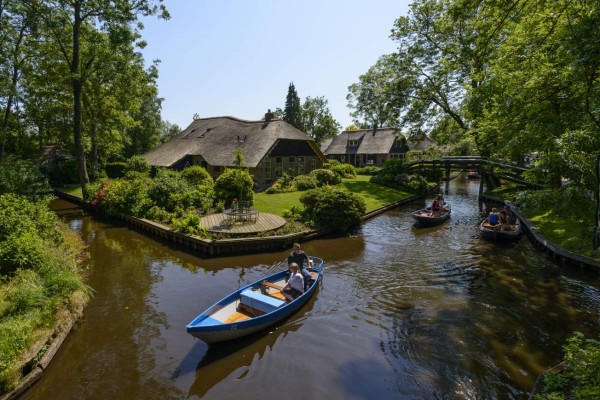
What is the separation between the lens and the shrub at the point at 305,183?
105 ft

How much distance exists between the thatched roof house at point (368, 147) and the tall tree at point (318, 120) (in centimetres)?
646

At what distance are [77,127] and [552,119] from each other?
3048 cm

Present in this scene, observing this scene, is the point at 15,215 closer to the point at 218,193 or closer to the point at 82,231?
the point at 82,231

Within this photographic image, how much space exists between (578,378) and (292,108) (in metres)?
63.3

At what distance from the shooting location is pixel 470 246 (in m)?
19.5

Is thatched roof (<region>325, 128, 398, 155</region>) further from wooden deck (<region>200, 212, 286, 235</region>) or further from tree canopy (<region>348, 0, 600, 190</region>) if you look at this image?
wooden deck (<region>200, 212, 286, 235</region>)

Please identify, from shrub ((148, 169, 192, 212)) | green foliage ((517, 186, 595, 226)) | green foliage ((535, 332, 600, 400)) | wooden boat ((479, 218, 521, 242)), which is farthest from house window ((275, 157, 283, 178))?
green foliage ((535, 332, 600, 400))

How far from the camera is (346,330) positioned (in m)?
11.0

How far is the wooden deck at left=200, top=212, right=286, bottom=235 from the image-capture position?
18847 millimetres

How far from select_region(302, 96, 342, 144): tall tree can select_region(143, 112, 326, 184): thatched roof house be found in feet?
90.3

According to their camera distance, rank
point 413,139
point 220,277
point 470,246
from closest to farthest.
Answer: point 220,277, point 470,246, point 413,139

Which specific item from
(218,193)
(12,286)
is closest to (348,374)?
(12,286)

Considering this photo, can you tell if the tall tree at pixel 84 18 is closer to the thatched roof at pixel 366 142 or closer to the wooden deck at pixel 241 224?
the wooden deck at pixel 241 224

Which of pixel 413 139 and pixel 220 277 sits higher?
pixel 413 139
